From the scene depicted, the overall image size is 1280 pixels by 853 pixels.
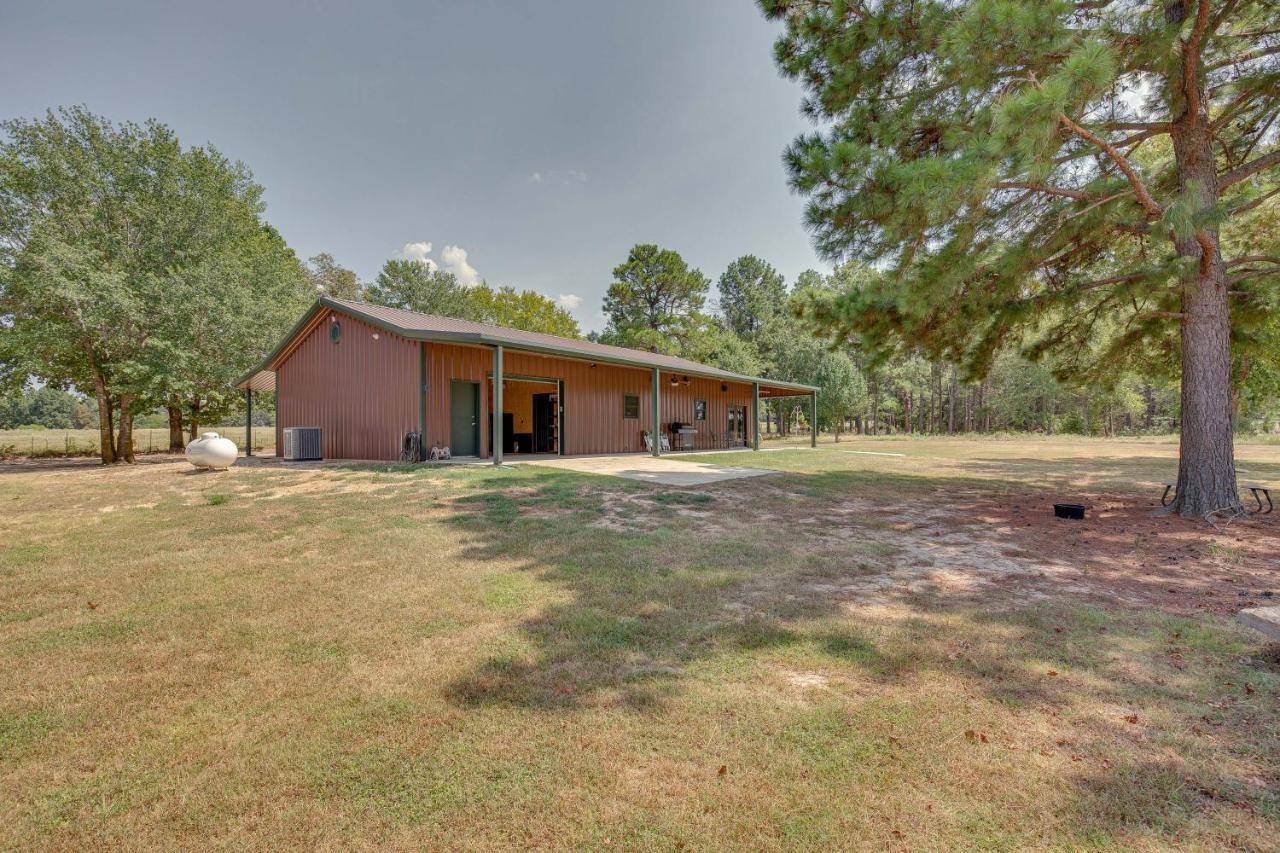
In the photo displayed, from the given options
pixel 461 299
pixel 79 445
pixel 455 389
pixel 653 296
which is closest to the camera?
pixel 455 389

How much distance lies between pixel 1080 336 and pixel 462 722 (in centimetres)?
1053

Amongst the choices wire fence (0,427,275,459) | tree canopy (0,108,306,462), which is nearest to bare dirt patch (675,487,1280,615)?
tree canopy (0,108,306,462)

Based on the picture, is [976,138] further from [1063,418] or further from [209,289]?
[1063,418]

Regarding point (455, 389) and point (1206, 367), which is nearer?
point (1206, 367)

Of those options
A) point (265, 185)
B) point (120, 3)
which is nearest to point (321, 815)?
point (120, 3)

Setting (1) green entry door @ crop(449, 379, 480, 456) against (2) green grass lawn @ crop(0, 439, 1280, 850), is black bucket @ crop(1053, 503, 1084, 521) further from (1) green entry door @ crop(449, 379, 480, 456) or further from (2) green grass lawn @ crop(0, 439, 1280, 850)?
(1) green entry door @ crop(449, 379, 480, 456)

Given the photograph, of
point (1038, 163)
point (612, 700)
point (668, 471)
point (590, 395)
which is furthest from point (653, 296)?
point (612, 700)

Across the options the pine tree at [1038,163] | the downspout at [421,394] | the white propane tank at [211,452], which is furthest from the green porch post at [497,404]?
the pine tree at [1038,163]

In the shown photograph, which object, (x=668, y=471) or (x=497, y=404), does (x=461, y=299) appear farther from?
(x=668, y=471)

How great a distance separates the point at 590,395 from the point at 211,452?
335 inches

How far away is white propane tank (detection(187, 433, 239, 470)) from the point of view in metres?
9.78

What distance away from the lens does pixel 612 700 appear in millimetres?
2225

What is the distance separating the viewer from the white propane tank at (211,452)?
9.78 metres

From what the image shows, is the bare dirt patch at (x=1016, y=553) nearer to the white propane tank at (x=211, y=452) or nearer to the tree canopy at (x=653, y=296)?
the white propane tank at (x=211, y=452)
